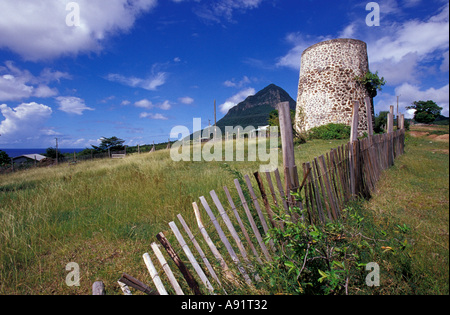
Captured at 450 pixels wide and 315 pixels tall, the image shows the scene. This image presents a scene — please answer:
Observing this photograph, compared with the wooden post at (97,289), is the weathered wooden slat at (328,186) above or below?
above

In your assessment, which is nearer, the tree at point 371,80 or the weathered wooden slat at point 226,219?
the weathered wooden slat at point 226,219

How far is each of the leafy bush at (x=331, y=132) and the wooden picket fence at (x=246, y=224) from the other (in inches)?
464

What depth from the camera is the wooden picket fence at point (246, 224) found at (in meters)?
2.04

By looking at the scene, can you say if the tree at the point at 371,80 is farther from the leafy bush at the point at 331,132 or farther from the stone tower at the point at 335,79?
the leafy bush at the point at 331,132

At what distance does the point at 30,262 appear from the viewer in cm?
282

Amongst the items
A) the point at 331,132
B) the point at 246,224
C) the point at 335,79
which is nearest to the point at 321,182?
the point at 246,224

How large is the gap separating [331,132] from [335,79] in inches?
167

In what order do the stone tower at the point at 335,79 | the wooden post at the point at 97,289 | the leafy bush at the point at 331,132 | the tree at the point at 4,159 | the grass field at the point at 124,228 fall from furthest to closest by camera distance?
the tree at the point at 4,159
the stone tower at the point at 335,79
the leafy bush at the point at 331,132
the grass field at the point at 124,228
the wooden post at the point at 97,289

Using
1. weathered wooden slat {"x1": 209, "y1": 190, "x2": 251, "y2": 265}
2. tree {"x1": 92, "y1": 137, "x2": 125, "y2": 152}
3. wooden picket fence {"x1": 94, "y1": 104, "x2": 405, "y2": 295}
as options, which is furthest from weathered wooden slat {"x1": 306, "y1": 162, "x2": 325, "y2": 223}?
tree {"x1": 92, "y1": 137, "x2": 125, "y2": 152}

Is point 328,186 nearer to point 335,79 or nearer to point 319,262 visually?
point 319,262

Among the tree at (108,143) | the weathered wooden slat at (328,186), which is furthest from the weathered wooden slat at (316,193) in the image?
the tree at (108,143)

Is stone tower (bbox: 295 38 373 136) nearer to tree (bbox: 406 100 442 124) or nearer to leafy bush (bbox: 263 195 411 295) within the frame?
leafy bush (bbox: 263 195 411 295)
